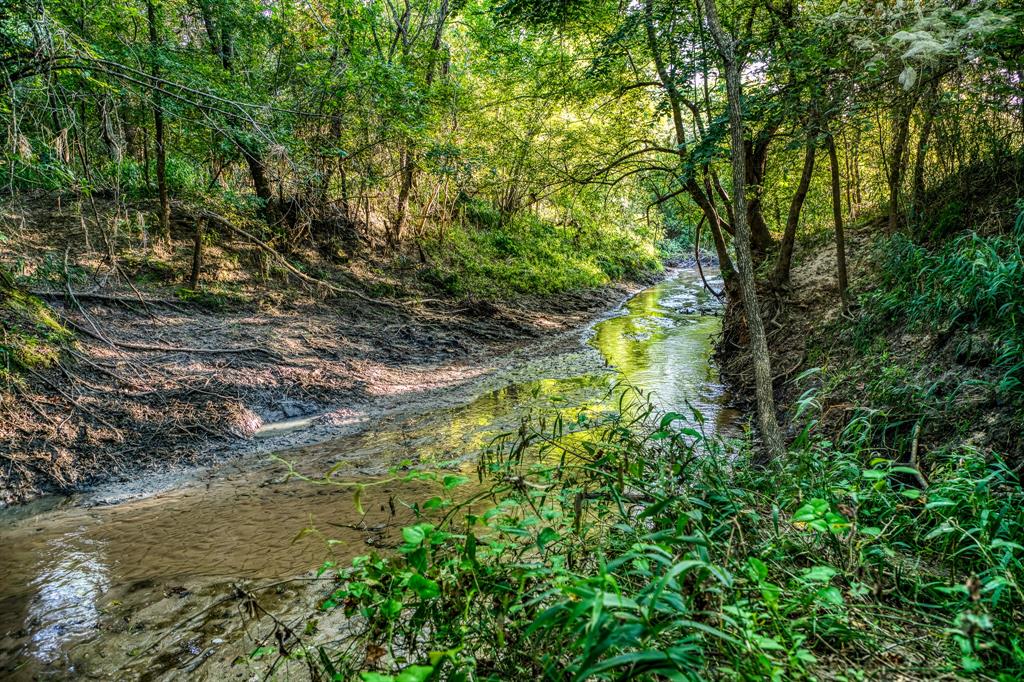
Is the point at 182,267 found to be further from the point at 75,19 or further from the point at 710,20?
the point at 710,20

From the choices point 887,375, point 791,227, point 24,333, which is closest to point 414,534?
point 887,375

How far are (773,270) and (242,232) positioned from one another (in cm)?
962

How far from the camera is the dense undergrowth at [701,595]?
1.30 meters

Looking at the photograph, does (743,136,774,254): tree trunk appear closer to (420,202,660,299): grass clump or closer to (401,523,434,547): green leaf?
(401,523,434,547): green leaf

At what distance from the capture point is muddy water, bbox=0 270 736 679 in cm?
261

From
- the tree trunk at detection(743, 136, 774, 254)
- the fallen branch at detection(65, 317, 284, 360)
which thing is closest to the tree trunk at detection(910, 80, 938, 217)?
the tree trunk at detection(743, 136, 774, 254)

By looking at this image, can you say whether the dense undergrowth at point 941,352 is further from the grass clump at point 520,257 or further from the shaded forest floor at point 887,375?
the grass clump at point 520,257

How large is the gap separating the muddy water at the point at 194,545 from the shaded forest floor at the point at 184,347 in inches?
33.1

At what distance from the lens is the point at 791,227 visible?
725 cm

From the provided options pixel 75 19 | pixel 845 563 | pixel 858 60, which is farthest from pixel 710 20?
pixel 75 19

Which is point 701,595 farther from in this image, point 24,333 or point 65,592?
point 24,333

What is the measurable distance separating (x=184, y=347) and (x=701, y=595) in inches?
291

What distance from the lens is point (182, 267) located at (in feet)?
28.0

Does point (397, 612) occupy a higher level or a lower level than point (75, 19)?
lower
